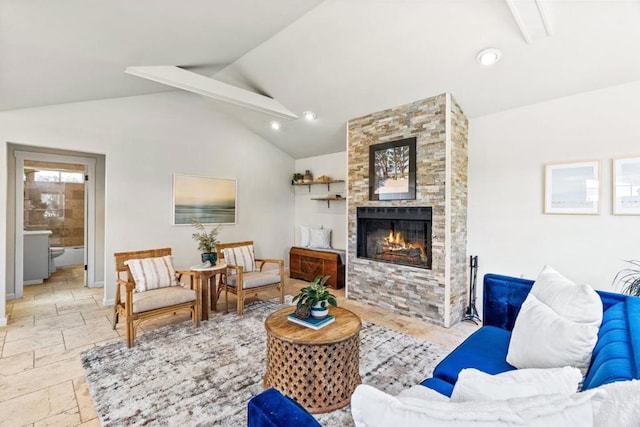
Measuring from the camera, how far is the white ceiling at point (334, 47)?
2.23 metres

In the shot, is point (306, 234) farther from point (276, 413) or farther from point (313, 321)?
point (276, 413)

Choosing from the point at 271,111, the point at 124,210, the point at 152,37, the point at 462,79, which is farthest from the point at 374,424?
the point at 124,210

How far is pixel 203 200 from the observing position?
5.24 meters

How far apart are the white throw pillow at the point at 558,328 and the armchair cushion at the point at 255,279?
3.01 m

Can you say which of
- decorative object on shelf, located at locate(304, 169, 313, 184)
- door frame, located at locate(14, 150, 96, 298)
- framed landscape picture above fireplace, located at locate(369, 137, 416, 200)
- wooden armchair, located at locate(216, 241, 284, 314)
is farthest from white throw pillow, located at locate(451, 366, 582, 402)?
door frame, located at locate(14, 150, 96, 298)

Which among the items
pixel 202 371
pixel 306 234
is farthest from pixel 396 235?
pixel 202 371

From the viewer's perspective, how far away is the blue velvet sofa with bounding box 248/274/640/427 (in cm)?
98

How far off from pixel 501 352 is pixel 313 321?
1.26m

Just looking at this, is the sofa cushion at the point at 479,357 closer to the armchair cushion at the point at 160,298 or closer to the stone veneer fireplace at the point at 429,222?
the stone veneer fireplace at the point at 429,222

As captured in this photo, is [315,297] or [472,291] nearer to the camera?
[315,297]

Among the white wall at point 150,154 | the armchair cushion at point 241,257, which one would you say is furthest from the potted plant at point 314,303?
the white wall at point 150,154

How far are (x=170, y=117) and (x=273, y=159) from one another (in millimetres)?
2108

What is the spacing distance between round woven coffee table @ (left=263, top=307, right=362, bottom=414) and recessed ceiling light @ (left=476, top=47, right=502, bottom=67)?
9.11 ft

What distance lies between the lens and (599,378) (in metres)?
0.97
